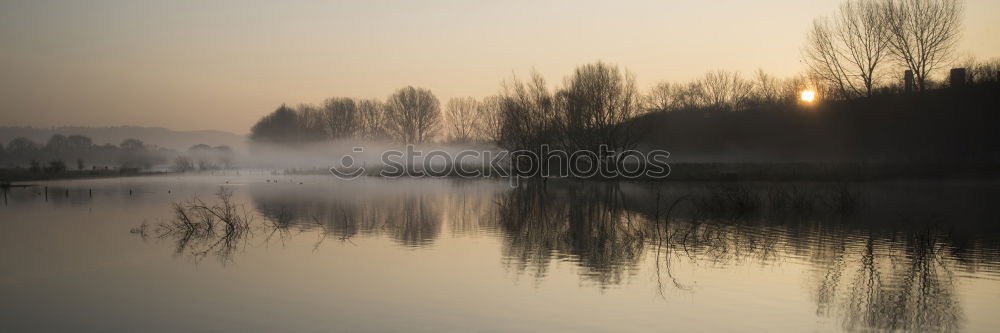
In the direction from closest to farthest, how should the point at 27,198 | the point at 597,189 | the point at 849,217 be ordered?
the point at 849,217
the point at 27,198
the point at 597,189

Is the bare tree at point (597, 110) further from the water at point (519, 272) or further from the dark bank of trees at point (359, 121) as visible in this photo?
the dark bank of trees at point (359, 121)

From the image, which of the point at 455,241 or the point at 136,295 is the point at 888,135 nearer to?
the point at 455,241

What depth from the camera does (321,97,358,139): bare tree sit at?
100 metres

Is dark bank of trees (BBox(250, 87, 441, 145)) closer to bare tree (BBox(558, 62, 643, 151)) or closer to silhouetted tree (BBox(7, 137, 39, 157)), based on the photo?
silhouetted tree (BBox(7, 137, 39, 157))

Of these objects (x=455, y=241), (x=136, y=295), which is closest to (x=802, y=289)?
(x=455, y=241)

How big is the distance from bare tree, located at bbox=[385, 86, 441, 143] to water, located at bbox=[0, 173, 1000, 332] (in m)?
71.0

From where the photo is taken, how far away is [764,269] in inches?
521

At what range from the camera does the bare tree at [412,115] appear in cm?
9500

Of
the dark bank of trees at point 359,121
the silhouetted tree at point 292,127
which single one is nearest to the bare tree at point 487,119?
the dark bank of trees at point 359,121

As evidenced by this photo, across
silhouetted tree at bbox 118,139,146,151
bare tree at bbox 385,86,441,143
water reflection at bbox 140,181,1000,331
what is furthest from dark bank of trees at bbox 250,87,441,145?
water reflection at bbox 140,181,1000,331

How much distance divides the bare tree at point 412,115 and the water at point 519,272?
70988 millimetres

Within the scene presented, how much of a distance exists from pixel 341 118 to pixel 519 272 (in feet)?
295

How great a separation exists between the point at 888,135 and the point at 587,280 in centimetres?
3926

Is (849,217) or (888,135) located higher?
(888,135)
